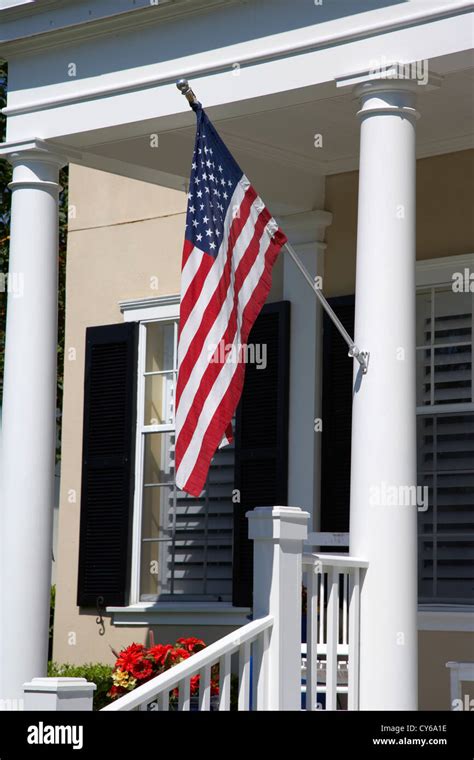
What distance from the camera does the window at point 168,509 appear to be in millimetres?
11375

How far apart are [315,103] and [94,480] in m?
4.20

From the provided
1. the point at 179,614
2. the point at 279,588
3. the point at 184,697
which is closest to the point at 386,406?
the point at 279,588

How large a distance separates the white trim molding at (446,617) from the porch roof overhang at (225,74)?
331cm

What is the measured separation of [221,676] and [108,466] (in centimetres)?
545

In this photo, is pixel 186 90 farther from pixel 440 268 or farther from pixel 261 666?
pixel 261 666

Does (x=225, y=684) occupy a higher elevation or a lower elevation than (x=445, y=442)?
lower

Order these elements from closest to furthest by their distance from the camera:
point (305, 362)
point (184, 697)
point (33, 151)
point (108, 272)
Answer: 1. point (184, 697)
2. point (33, 151)
3. point (305, 362)
4. point (108, 272)

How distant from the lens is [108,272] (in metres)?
12.2

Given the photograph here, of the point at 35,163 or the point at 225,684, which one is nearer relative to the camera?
the point at 225,684

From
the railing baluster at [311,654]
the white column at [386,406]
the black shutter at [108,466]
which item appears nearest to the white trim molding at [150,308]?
the black shutter at [108,466]

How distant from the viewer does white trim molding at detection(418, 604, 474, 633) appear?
9.52 metres

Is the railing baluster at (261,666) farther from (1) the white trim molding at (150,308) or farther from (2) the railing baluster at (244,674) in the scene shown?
(1) the white trim molding at (150,308)

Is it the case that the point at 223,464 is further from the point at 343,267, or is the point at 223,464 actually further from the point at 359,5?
the point at 359,5
